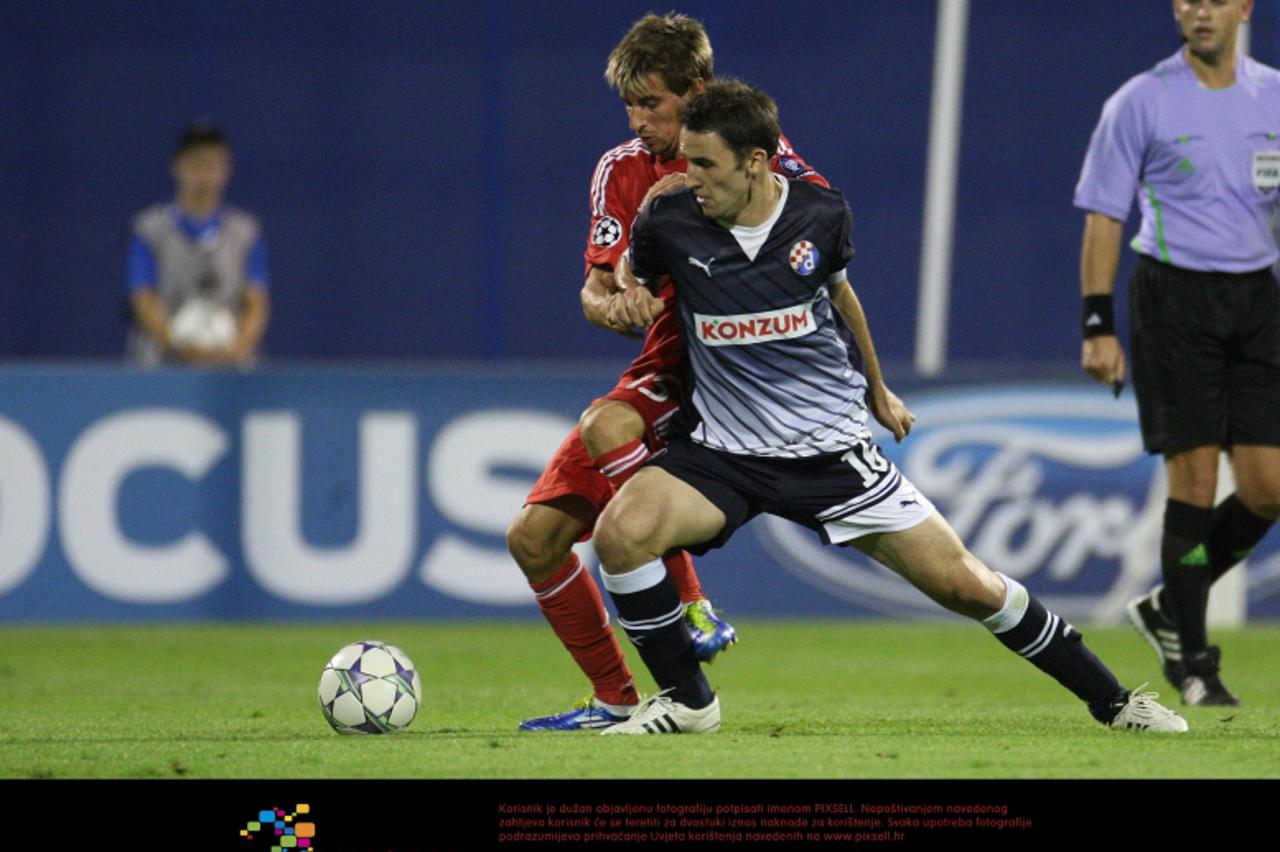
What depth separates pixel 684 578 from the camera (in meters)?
6.04

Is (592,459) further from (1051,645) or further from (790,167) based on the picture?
(1051,645)

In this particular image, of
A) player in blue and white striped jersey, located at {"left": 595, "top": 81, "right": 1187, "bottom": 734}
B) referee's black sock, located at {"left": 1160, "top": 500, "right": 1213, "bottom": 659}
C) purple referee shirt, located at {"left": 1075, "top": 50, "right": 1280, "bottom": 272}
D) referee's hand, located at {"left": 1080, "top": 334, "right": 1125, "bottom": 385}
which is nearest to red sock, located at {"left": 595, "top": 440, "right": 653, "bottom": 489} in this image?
player in blue and white striped jersey, located at {"left": 595, "top": 81, "right": 1187, "bottom": 734}

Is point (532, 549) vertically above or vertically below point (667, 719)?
above

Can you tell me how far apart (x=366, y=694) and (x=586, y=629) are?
0.74m

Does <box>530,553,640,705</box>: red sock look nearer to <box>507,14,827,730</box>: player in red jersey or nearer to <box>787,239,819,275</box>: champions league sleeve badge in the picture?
<box>507,14,827,730</box>: player in red jersey

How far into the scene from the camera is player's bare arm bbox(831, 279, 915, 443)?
18.1 feet

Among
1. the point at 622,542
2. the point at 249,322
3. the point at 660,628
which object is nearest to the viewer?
the point at 622,542

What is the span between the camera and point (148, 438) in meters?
10.1

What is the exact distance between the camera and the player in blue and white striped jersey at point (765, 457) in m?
5.33

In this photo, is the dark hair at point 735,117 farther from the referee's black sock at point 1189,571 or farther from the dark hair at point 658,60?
Answer: the referee's black sock at point 1189,571

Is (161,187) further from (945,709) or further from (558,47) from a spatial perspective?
(945,709)

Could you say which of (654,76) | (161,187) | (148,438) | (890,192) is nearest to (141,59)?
(161,187)

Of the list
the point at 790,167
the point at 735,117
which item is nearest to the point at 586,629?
the point at 790,167

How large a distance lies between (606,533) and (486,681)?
274cm
